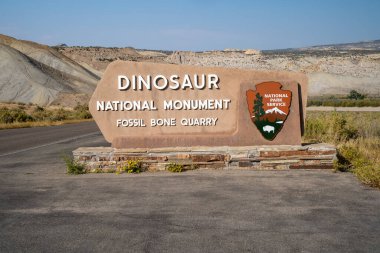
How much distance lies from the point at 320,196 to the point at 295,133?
2.78 m

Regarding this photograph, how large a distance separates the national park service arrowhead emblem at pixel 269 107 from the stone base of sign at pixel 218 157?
1.55 ft

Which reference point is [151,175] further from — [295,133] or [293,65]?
[293,65]

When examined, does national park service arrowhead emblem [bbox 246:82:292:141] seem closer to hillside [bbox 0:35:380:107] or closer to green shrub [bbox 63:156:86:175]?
green shrub [bbox 63:156:86:175]

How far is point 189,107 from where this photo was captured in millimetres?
9852

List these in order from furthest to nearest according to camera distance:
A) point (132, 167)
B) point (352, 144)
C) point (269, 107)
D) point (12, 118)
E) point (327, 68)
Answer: point (327, 68) → point (12, 118) → point (352, 144) → point (269, 107) → point (132, 167)

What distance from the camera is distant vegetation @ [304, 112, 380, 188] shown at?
8179 mm

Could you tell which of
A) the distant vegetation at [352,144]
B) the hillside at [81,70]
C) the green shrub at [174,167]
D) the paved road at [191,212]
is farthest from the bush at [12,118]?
the hillside at [81,70]

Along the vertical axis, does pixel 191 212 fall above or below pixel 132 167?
below

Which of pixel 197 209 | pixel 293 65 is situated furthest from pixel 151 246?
pixel 293 65

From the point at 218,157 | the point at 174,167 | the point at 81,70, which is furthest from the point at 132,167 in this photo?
the point at 81,70

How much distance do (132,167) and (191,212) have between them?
3209 millimetres

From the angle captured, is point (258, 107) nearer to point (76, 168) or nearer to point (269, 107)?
point (269, 107)

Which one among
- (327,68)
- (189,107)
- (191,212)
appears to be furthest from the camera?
(327,68)

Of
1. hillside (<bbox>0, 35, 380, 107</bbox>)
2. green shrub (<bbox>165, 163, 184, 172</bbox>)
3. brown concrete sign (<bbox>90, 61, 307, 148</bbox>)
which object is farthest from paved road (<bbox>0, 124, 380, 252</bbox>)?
hillside (<bbox>0, 35, 380, 107</bbox>)
